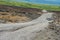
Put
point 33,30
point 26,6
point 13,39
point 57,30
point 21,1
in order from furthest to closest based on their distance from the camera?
1. point 21,1
2. point 26,6
3. point 57,30
4. point 33,30
5. point 13,39

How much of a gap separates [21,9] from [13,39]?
1944cm

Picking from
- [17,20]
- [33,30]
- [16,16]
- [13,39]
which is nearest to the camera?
[13,39]

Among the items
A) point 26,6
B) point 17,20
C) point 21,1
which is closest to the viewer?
point 17,20

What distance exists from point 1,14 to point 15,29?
34.6ft

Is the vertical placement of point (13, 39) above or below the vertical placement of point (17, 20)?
above

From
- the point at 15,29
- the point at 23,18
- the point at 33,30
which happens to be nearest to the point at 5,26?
the point at 15,29

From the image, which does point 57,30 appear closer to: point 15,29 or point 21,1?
point 15,29

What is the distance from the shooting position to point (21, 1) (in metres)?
45.8

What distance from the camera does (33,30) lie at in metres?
23.8

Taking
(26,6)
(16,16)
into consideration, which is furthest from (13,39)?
(26,6)

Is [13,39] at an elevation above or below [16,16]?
above

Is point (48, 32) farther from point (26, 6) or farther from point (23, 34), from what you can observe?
point (26, 6)

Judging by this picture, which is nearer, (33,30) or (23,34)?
(23,34)

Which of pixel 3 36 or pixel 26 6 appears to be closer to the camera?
pixel 3 36
